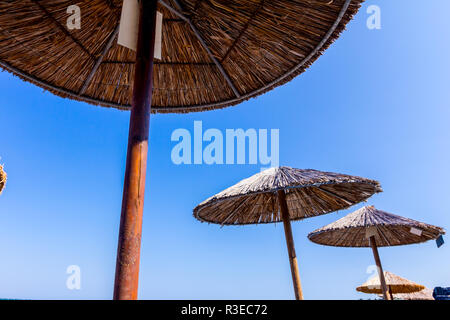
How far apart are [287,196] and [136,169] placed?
13.7ft

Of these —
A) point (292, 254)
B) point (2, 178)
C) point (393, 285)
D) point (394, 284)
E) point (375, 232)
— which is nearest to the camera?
point (2, 178)

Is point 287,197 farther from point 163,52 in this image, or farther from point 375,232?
point 163,52

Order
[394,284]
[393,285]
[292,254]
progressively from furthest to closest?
[393,285], [394,284], [292,254]

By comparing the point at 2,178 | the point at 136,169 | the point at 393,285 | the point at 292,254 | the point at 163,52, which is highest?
the point at 163,52

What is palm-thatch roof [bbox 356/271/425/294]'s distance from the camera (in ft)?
34.9

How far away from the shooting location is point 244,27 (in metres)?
2.42

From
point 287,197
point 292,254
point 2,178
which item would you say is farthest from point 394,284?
point 2,178

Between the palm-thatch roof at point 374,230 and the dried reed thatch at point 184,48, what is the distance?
4416mm

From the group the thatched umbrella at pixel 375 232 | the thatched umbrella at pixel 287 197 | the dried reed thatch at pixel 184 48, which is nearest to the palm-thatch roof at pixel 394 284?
the thatched umbrella at pixel 375 232

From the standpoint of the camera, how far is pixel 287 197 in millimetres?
5480

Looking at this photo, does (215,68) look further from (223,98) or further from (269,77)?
(269,77)

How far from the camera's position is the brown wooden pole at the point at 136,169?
144 cm

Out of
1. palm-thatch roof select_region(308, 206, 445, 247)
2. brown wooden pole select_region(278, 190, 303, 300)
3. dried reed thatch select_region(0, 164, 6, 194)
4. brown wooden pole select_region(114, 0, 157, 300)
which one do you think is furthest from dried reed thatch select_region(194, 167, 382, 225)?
dried reed thatch select_region(0, 164, 6, 194)

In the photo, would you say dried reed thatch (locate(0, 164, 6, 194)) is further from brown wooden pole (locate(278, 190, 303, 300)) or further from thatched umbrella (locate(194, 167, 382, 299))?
brown wooden pole (locate(278, 190, 303, 300))
